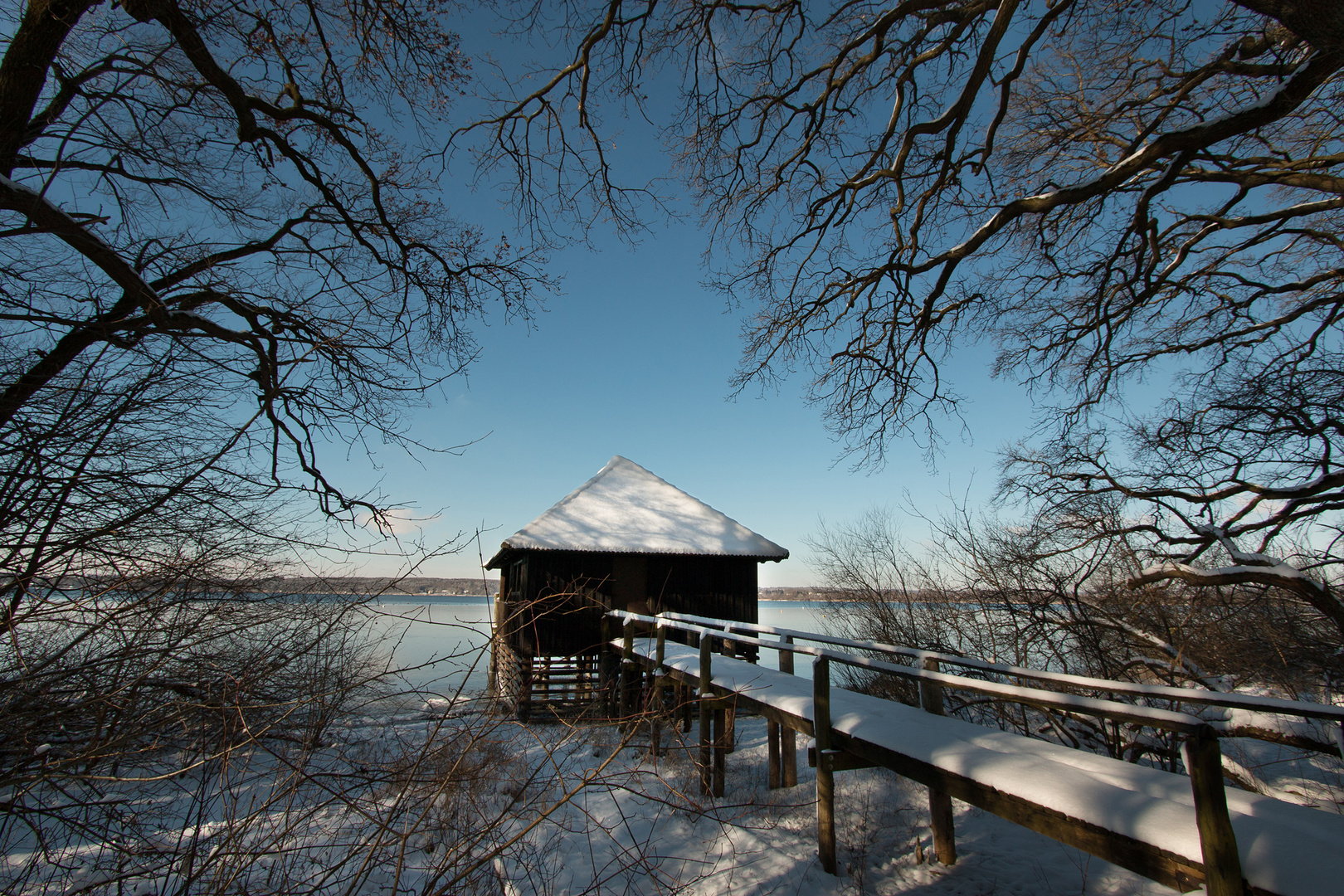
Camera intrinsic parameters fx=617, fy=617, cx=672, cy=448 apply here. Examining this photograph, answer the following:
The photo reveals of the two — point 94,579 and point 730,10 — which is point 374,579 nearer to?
point 94,579

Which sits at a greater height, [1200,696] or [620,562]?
[620,562]

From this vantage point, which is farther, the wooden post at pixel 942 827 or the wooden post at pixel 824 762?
the wooden post at pixel 942 827

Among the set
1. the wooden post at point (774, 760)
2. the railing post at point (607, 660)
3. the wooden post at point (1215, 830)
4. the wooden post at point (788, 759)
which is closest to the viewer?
the wooden post at point (1215, 830)

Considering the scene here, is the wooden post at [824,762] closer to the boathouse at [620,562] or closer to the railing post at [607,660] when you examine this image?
the railing post at [607,660]

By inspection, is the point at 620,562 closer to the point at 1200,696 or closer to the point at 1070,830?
the point at 1070,830

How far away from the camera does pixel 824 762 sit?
5148mm

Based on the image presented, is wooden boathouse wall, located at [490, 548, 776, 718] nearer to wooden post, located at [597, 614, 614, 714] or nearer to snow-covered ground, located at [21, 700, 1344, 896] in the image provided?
wooden post, located at [597, 614, 614, 714]

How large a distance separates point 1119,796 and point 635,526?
40.9ft

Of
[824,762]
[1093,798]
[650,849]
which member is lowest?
[650,849]

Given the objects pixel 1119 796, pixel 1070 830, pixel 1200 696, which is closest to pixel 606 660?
pixel 1070 830

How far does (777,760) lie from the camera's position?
26.5ft

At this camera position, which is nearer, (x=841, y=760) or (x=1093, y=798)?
(x=1093, y=798)

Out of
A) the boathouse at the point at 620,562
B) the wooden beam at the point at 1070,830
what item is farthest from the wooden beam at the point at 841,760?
the boathouse at the point at 620,562

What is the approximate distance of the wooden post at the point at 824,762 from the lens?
5164mm
